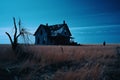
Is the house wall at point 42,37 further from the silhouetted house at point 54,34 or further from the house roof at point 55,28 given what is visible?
the house roof at point 55,28

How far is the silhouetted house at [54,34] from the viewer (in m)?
41.2

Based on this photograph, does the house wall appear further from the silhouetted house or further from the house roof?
the house roof

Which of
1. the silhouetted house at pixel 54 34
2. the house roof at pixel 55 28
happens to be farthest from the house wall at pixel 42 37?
the house roof at pixel 55 28

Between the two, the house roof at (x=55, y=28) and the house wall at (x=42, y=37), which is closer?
the house roof at (x=55, y=28)

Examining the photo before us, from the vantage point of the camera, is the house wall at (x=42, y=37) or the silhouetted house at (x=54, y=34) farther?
the house wall at (x=42, y=37)

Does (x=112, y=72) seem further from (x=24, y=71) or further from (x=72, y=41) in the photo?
(x=72, y=41)

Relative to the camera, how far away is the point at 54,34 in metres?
41.1

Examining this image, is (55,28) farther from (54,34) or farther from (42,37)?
(42,37)

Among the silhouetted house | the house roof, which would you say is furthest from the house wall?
the house roof

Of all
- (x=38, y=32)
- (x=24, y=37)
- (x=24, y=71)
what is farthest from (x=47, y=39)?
(x=24, y=71)

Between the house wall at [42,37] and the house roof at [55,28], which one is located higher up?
the house roof at [55,28]

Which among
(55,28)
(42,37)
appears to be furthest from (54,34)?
(42,37)

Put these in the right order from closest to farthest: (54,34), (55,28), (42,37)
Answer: (54,34) → (55,28) → (42,37)

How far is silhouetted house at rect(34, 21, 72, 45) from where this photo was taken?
135 feet
